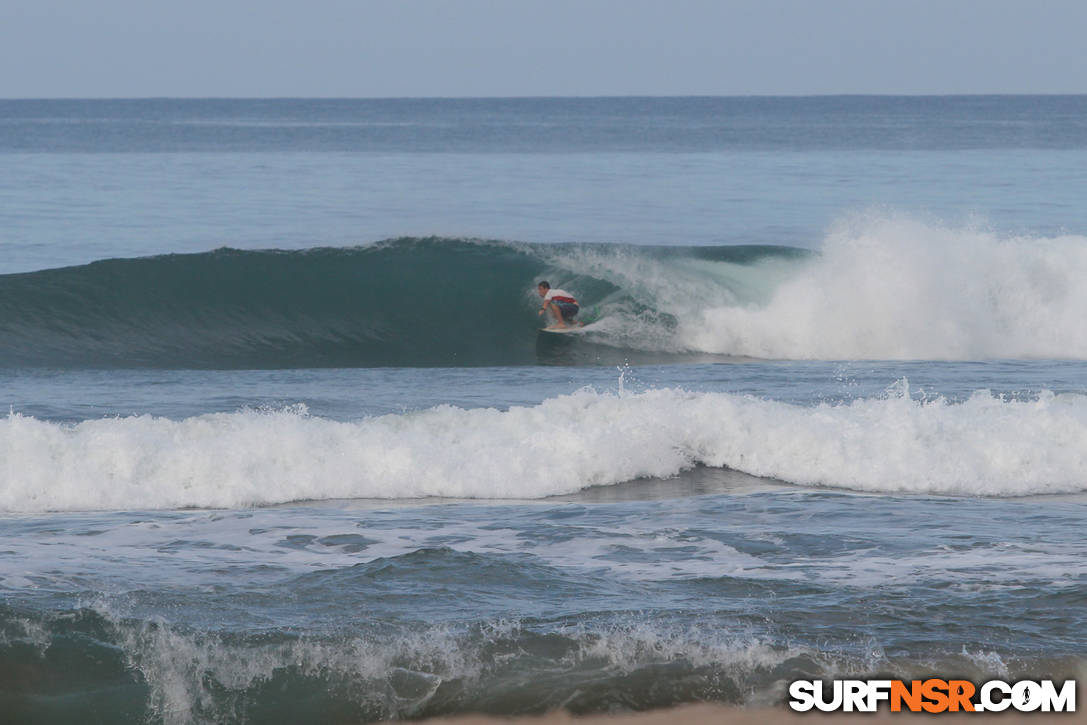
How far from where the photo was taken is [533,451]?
10.7 meters

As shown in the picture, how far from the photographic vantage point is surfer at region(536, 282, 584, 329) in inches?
738

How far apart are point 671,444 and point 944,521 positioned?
2.74 m

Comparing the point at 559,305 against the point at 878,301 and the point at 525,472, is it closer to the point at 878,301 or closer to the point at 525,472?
the point at 878,301

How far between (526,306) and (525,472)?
31.2 feet

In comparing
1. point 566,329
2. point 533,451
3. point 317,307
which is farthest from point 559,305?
point 533,451

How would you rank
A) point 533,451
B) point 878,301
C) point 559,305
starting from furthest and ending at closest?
point 878,301
point 559,305
point 533,451

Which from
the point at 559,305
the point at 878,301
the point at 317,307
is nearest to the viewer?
the point at 559,305

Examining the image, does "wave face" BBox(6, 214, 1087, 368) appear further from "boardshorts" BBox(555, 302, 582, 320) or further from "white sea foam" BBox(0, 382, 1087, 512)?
"white sea foam" BBox(0, 382, 1087, 512)

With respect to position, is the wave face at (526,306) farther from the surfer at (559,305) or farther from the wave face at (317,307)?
the surfer at (559,305)

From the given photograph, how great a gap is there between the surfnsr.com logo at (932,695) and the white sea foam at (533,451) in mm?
4406

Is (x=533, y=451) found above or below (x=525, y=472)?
above

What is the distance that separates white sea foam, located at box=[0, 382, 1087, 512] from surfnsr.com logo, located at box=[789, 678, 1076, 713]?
4.41 meters

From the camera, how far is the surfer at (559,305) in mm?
18734

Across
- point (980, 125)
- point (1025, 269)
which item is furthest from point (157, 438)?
point (980, 125)
